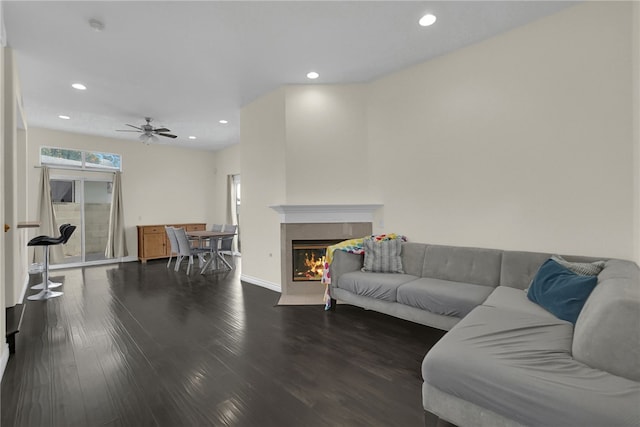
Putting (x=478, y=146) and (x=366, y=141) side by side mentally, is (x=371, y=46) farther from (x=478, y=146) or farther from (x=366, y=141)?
(x=478, y=146)

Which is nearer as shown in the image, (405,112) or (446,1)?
(446,1)

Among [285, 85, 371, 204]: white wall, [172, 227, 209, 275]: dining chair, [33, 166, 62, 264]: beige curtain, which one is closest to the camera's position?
[285, 85, 371, 204]: white wall

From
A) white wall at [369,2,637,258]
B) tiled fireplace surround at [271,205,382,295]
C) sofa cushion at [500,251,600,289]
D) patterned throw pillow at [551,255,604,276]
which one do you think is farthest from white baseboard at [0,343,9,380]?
patterned throw pillow at [551,255,604,276]

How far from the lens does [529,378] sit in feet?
4.33

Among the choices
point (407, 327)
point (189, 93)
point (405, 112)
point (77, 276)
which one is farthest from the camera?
point (77, 276)

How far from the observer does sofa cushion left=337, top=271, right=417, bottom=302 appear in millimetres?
3041

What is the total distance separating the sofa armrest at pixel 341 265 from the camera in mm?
3555

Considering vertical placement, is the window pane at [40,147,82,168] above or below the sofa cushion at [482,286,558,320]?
above

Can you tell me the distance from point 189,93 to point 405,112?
129 inches

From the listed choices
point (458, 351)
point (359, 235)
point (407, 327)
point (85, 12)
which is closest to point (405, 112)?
point (359, 235)

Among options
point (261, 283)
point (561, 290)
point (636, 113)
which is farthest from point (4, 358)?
point (636, 113)

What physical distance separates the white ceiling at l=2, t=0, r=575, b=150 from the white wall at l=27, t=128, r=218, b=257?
6.68 feet

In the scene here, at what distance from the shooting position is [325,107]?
420 centimetres

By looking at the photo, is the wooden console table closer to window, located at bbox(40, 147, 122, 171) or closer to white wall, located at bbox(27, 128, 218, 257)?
white wall, located at bbox(27, 128, 218, 257)
